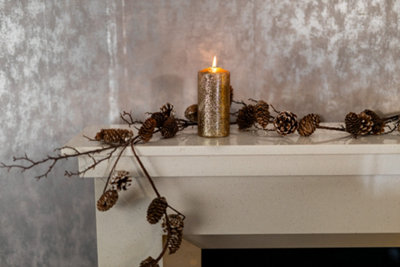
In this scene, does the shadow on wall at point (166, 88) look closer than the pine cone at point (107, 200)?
No

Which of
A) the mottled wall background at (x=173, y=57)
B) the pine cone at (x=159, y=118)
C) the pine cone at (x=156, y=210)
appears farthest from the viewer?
the mottled wall background at (x=173, y=57)

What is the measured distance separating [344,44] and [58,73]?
73cm

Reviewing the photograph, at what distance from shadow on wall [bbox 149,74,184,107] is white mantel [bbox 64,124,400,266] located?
17 cm

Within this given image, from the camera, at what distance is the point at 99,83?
3.83ft

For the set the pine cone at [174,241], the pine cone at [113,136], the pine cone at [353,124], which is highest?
the pine cone at [353,124]

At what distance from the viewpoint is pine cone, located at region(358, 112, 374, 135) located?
0.97 metres

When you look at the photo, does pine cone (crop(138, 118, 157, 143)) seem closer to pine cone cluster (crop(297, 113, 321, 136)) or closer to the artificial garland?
the artificial garland

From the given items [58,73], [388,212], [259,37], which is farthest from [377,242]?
[58,73]

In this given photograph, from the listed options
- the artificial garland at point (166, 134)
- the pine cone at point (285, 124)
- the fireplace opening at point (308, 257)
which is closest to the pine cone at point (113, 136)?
the artificial garland at point (166, 134)

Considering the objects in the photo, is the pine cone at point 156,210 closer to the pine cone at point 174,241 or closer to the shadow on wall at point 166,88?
the pine cone at point 174,241

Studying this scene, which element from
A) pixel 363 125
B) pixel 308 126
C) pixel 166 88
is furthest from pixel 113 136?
pixel 363 125

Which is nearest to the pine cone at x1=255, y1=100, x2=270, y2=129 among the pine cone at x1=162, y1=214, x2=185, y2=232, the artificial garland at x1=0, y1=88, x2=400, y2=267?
the artificial garland at x1=0, y1=88, x2=400, y2=267

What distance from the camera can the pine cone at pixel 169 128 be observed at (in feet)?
3.16

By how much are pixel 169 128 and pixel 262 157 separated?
0.68 ft
